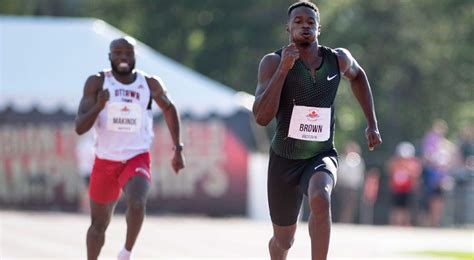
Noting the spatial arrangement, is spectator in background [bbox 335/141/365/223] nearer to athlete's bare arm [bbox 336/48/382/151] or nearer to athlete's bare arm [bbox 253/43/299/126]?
athlete's bare arm [bbox 336/48/382/151]

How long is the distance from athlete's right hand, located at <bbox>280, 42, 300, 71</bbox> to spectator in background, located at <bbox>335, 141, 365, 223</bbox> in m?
20.8

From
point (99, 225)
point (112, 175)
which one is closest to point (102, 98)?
point (112, 175)

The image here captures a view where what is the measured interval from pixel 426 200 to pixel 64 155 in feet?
24.6

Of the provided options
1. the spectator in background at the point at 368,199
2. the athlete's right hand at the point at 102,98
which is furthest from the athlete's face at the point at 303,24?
the spectator in background at the point at 368,199

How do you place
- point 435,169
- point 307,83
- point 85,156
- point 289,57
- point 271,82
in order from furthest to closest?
point 435,169
point 85,156
point 307,83
point 271,82
point 289,57

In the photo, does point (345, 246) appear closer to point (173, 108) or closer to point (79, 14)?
point (173, 108)

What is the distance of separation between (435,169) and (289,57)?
61.2 ft

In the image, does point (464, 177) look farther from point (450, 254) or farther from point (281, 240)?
point (281, 240)

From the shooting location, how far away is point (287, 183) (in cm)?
929

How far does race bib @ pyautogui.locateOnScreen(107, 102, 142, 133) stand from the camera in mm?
11031

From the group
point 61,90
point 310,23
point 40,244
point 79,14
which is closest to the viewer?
point 310,23

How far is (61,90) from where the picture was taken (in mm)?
26859

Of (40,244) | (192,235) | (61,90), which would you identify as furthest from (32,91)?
(40,244)

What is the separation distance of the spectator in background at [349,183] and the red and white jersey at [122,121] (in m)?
18.6
